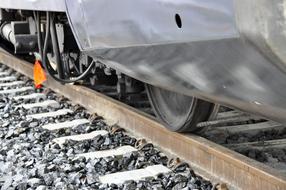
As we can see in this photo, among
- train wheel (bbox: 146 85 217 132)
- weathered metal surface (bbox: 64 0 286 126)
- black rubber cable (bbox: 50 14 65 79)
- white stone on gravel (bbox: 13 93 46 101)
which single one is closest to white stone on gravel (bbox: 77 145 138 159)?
train wheel (bbox: 146 85 217 132)

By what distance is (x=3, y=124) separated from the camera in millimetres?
5355

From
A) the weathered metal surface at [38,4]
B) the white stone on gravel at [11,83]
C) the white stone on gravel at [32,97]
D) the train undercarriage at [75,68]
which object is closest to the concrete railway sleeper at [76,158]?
the train undercarriage at [75,68]

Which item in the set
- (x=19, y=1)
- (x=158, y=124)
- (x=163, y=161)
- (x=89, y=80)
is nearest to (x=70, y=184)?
(x=163, y=161)

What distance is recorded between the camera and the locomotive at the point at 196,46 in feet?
5.87

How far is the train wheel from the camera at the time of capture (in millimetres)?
4012

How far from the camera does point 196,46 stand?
227 cm

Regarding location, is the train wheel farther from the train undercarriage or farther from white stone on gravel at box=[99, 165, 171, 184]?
white stone on gravel at box=[99, 165, 171, 184]

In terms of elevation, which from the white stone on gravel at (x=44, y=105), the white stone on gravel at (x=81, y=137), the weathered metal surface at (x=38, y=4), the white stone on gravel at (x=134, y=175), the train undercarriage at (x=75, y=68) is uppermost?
the weathered metal surface at (x=38, y=4)

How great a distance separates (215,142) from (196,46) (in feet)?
6.87

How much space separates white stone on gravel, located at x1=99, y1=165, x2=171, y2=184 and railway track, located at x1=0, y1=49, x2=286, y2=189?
46 mm

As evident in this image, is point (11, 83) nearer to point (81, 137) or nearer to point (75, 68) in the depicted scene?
point (75, 68)

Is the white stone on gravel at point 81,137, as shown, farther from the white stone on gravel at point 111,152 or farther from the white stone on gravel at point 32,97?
the white stone on gravel at point 32,97

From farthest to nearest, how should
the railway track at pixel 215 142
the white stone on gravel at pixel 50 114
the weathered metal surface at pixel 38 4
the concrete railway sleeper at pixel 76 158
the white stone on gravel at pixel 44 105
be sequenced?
the white stone on gravel at pixel 44 105 < the white stone on gravel at pixel 50 114 < the weathered metal surface at pixel 38 4 < the concrete railway sleeper at pixel 76 158 < the railway track at pixel 215 142

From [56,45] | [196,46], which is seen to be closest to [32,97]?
[56,45]
